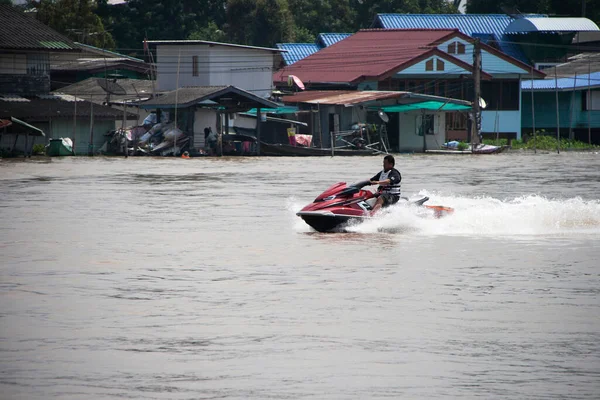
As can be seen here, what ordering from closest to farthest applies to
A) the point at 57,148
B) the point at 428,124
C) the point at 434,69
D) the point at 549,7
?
the point at 57,148
the point at 428,124
the point at 434,69
the point at 549,7

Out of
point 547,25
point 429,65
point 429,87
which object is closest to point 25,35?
point 429,65

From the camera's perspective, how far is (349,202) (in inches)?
669

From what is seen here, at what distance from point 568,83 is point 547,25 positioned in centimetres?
764

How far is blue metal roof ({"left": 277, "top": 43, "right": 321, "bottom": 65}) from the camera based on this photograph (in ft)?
224

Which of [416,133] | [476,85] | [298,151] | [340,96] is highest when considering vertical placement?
[476,85]

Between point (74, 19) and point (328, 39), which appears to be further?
point (74, 19)

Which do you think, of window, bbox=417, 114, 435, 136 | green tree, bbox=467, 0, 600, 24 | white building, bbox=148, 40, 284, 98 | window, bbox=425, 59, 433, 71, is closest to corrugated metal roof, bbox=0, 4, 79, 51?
white building, bbox=148, 40, 284, 98

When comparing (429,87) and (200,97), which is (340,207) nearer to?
(200,97)

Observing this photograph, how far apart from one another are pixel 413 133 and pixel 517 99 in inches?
301

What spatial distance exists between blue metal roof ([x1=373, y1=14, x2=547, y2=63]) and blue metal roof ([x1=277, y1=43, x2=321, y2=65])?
4.70 meters

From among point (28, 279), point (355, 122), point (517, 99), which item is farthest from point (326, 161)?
point (28, 279)

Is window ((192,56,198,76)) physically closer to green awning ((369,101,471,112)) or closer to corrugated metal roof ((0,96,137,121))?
corrugated metal roof ((0,96,137,121))

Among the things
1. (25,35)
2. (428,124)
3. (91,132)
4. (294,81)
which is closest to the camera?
(91,132)

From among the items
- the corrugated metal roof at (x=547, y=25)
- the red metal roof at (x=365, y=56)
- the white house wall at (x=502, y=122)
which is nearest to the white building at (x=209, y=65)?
the red metal roof at (x=365, y=56)
